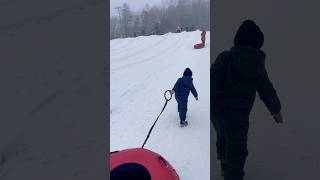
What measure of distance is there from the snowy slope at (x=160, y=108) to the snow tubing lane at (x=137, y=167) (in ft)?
3.40

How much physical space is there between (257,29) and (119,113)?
14.9 feet

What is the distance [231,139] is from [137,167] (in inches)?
30.2

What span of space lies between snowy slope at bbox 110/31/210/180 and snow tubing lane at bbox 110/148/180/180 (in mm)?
1036

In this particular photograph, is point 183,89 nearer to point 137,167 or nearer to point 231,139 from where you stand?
point 137,167

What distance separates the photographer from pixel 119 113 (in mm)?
6148

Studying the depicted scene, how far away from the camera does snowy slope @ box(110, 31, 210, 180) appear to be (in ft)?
13.8

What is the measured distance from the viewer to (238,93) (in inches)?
79.4

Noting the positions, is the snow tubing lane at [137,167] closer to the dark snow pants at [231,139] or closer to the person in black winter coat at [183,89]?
the dark snow pants at [231,139]

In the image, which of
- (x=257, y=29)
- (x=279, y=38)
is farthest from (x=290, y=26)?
(x=257, y=29)

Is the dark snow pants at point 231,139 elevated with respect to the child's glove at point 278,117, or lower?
lower

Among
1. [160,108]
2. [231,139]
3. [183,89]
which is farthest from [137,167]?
[160,108]

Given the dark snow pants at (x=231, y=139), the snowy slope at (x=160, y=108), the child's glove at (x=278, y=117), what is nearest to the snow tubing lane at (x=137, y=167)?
the dark snow pants at (x=231, y=139)

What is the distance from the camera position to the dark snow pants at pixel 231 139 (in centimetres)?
204
